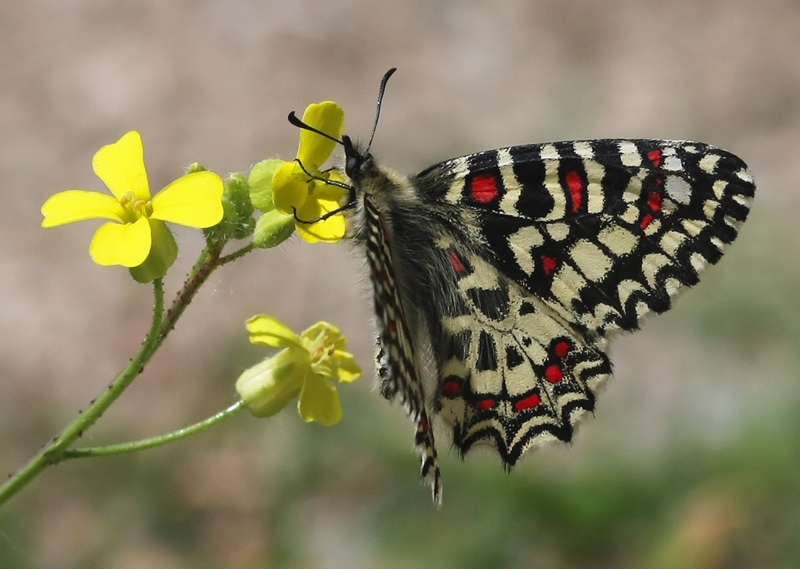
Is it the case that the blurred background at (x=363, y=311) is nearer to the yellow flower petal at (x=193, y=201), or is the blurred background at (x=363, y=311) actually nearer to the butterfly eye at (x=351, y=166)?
the butterfly eye at (x=351, y=166)

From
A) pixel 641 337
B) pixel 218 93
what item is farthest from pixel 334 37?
pixel 641 337

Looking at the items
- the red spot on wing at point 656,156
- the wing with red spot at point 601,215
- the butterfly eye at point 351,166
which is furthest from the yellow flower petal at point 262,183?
the red spot on wing at point 656,156

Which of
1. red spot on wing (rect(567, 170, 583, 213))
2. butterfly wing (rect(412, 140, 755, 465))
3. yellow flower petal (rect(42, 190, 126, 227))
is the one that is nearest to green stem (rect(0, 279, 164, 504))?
yellow flower petal (rect(42, 190, 126, 227))

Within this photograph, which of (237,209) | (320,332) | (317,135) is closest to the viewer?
(237,209)

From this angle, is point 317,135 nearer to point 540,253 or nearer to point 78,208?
point 78,208

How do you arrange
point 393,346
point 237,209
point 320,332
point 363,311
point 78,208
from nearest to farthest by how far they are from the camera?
1. point 393,346
2. point 78,208
3. point 237,209
4. point 320,332
5. point 363,311

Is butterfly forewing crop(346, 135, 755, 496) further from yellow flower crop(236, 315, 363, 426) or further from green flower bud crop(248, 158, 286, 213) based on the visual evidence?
green flower bud crop(248, 158, 286, 213)

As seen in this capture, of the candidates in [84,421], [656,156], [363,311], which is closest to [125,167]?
[84,421]
